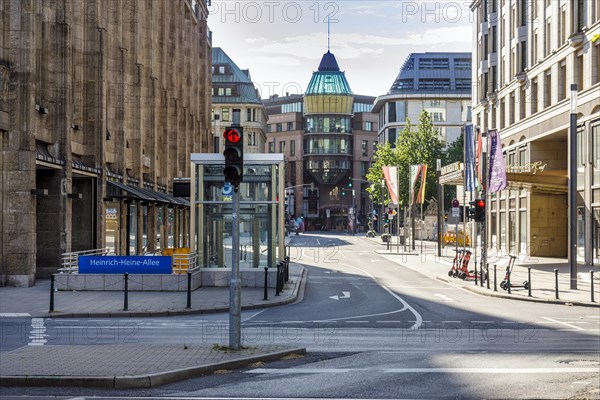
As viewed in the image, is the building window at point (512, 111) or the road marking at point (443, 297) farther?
the building window at point (512, 111)

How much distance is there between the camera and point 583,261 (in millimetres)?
47938

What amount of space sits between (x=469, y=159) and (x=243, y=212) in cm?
1760

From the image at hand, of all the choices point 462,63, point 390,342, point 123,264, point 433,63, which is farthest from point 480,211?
point 462,63

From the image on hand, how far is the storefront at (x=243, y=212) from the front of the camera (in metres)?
31.5

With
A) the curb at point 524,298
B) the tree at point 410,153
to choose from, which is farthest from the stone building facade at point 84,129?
the tree at point 410,153

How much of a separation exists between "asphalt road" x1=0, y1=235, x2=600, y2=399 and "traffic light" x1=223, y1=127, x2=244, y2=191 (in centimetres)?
340

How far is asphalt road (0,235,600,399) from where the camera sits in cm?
1260

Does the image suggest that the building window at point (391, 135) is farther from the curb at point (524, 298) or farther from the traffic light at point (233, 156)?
the traffic light at point (233, 156)

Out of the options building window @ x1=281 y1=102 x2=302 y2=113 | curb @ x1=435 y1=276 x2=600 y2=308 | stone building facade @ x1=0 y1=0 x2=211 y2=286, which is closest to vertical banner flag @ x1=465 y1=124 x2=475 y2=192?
curb @ x1=435 y1=276 x2=600 y2=308

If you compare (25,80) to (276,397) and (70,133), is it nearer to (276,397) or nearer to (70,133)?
(70,133)

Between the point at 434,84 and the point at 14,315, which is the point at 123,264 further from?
the point at 434,84

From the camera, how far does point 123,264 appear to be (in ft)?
98.2

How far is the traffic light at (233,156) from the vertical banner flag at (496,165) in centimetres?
2774

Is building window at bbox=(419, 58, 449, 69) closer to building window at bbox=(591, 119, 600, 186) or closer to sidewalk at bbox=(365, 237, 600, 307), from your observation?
sidewalk at bbox=(365, 237, 600, 307)
